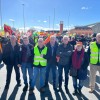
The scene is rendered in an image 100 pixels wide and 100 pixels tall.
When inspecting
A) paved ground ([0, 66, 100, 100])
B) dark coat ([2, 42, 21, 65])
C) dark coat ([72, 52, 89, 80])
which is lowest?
paved ground ([0, 66, 100, 100])

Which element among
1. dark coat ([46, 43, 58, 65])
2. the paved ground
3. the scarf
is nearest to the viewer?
the paved ground

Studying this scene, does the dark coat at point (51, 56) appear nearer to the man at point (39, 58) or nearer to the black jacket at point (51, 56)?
the black jacket at point (51, 56)

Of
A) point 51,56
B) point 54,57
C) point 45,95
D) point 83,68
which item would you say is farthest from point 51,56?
point 45,95

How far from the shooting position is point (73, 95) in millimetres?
6188

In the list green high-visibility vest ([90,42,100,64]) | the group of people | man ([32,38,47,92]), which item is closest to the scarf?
the group of people

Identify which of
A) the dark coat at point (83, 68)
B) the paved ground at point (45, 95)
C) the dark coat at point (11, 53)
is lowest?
the paved ground at point (45, 95)

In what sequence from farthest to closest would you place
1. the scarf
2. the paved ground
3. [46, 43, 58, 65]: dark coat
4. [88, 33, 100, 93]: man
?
1. [46, 43, 58, 65]: dark coat
2. [88, 33, 100, 93]: man
3. the scarf
4. the paved ground

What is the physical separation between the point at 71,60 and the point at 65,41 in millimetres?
672

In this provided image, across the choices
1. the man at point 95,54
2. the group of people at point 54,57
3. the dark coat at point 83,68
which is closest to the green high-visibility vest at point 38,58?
the group of people at point 54,57

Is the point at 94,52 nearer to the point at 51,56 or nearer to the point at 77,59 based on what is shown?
the point at 77,59

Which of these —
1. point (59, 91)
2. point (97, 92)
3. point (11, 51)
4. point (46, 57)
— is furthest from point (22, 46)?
point (97, 92)

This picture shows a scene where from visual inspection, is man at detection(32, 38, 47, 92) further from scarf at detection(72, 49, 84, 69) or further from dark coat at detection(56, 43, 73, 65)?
scarf at detection(72, 49, 84, 69)

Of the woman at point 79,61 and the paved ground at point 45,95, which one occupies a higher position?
the woman at point 79,61

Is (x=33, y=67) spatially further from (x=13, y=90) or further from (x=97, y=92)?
Result: (x=97, y=92)
